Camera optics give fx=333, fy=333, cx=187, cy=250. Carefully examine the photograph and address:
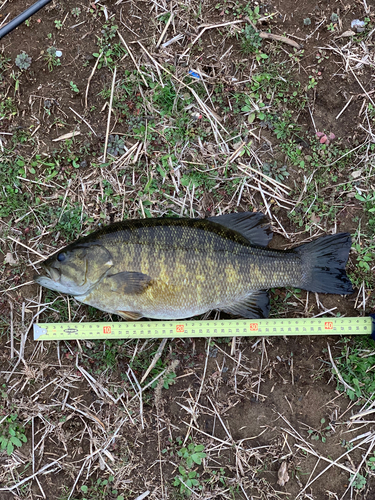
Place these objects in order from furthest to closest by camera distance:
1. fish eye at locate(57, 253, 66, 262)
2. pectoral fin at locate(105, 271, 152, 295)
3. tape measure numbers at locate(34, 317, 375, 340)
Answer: tape measure numbers at locate(34, 317, 375, 340) < fish eye at locate(57, 253, 66, 262) < pectoral fin at locate(105, 271, 152, 295)

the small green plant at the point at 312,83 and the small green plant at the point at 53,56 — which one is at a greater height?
the small green plant at the point at 53,56

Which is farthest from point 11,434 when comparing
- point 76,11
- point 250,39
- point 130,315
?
point 250,39

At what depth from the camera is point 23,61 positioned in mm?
3811

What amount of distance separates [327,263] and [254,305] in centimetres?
86

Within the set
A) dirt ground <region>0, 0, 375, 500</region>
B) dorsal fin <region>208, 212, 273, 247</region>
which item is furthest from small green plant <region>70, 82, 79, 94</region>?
dorsal fin <region>208, 212, 273, 247</region>

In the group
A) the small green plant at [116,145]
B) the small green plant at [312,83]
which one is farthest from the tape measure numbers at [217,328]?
the small green plant at [312,83]

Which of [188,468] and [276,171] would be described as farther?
[276,171]

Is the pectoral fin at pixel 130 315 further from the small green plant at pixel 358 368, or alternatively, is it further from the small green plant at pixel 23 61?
the small green plant at pixel 23 61

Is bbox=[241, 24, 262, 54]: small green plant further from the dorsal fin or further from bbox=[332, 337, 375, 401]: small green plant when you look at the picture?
bbox=[332, 337, 375, 401]: small green plant

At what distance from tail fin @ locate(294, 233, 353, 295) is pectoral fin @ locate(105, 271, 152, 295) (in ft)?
5.12

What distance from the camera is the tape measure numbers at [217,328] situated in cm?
352

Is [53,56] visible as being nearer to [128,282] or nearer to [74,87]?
[74,87]

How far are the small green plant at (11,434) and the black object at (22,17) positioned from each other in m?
4.24

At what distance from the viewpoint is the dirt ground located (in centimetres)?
359
